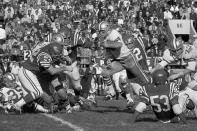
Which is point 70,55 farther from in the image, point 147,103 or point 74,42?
point 147,103

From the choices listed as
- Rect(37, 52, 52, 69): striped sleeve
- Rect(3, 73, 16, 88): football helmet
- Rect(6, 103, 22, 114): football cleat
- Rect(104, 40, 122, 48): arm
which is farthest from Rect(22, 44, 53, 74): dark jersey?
Rect(104, 40, 122, 48): arm

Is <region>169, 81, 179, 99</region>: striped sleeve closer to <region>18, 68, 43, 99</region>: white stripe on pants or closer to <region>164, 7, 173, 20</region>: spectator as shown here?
<region>18, 68, 43, 99</region>: white stripe on pants

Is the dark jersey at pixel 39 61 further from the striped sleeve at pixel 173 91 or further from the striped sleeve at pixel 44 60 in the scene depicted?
the striped sleeve at pixel 173 91

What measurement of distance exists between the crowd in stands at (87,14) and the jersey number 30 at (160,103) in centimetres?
1095

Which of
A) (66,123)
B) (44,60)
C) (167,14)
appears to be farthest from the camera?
(167,14)

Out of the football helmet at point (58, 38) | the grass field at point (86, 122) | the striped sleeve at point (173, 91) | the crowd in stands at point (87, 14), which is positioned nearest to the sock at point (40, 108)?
the grass field at point (86, 122)

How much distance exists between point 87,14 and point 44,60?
12.3 meters

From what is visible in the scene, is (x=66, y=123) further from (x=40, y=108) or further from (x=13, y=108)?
(x=40, y=108)

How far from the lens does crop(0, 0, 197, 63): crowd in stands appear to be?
20.3 metres

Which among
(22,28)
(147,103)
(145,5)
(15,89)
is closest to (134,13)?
(145,5)

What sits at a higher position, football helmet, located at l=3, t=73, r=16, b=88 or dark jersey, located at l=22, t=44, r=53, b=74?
dark jersey, located at l=22, t=44, r=53, b=74

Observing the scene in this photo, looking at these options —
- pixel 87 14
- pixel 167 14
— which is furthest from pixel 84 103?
pixel 167 14

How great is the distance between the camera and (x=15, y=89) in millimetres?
10492

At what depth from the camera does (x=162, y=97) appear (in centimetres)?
862
